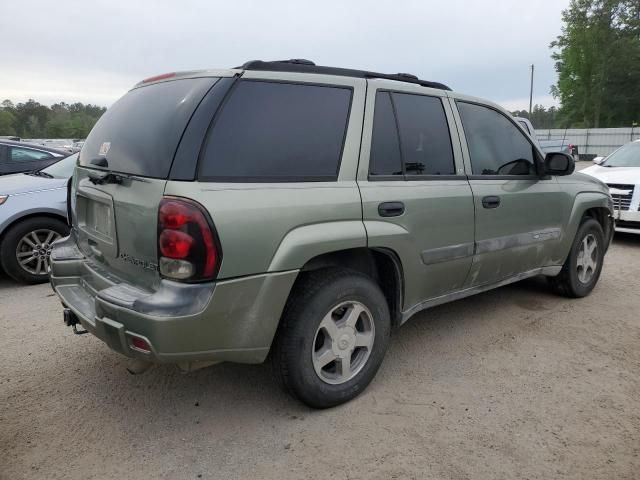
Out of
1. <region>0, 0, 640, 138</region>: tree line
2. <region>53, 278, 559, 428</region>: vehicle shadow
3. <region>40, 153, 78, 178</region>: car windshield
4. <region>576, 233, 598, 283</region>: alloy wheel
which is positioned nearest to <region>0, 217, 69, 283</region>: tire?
<region>40, 153, 78, 178</region>: car windshield

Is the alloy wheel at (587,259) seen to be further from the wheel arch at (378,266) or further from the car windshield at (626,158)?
the car windshield at (626,158)

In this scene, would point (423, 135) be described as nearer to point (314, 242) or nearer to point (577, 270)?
point (314, 242)

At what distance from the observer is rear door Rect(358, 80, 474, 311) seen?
289 centimetres

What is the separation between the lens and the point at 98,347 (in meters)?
3.64

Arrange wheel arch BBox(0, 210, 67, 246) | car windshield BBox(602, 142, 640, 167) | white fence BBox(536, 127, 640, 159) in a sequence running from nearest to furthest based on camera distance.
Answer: wheel arch BBox(0, 210, 67, 246) → car windshield BBox(602, 142, 640, 167) → white fence BBox(536, 127, 640, 159)

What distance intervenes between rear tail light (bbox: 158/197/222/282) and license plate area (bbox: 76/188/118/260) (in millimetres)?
486

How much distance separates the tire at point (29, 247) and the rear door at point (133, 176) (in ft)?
8.92

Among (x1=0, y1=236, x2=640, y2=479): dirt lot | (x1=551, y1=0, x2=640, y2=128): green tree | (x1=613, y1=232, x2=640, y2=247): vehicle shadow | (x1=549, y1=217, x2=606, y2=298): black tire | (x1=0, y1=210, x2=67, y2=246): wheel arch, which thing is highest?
(x1=551, y1=0, x2=640, y2=128): green tree

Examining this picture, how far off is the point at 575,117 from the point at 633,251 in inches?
1886

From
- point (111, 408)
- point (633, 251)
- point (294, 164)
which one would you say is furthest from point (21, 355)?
point (633, 251)

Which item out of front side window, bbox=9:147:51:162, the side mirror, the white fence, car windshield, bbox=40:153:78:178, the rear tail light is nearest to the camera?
the rear tail light

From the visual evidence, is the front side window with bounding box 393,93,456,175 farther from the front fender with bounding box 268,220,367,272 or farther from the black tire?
the black tire

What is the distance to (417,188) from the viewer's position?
3.08 metres

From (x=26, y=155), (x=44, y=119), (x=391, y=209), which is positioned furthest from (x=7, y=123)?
(x=391, y=209)
